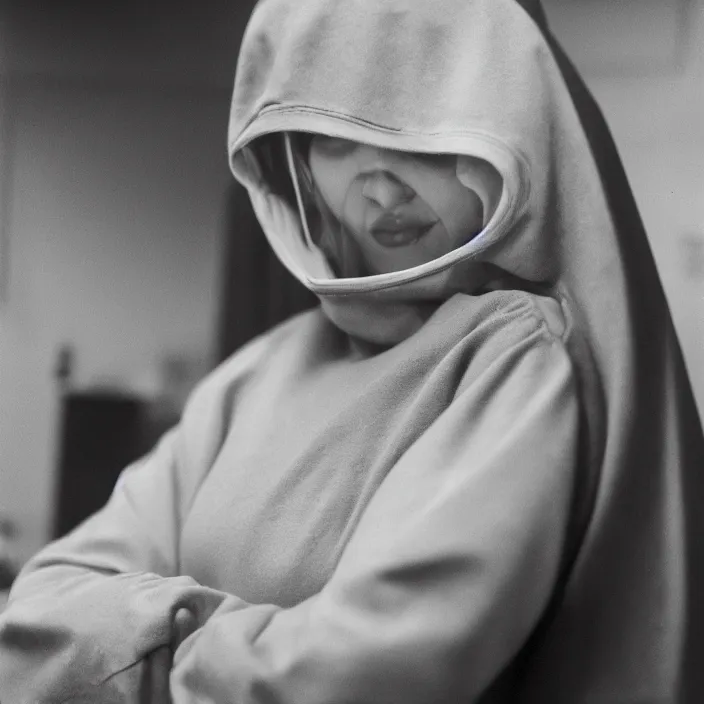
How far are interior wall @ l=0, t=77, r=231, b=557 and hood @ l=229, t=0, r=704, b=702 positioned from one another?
322mm

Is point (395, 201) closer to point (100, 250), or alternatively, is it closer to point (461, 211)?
point (461, 211)

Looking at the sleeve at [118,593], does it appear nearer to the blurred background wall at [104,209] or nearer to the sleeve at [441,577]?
the sleeve at [441,577]

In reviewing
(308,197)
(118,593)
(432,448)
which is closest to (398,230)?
(308,197)

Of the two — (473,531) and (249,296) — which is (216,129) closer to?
(249,296)

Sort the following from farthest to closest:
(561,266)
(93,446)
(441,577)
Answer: (93,446) → (561,266) → (441,577)

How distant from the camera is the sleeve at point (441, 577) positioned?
954 millimetres

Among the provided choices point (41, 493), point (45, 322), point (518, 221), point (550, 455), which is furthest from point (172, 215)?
point (550, 455)

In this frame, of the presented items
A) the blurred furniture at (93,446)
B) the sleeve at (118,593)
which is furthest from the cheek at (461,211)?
the blurred furniture at (93,446)

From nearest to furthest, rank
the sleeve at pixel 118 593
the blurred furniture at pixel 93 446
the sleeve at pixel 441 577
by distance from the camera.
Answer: the sleeve at pixel 441 577, the sleeve at pixel 118 593, the blurred furniture at pixel 93 446

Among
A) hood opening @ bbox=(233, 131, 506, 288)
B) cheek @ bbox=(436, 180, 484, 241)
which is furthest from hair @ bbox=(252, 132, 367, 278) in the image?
cheek @ bbox=(436, 180, 484, 241)

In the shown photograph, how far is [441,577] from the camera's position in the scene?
37.8 inches

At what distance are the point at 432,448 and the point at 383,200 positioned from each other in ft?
1.07

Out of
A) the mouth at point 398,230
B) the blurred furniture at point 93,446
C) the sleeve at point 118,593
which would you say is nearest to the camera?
the sleeve at point 118,593

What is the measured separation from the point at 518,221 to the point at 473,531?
0.37 metres
